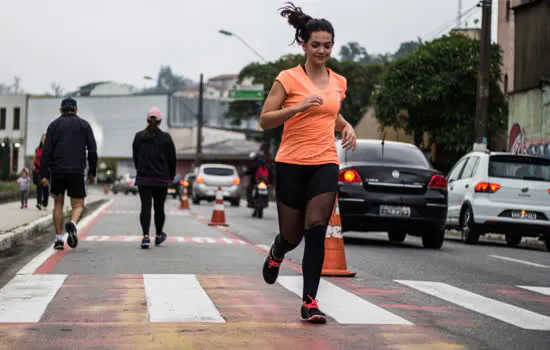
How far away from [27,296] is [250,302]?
171 centimetres

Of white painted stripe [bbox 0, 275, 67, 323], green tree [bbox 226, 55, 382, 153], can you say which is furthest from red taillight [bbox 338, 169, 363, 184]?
green tree [bbox 226, 55, 382, 153]

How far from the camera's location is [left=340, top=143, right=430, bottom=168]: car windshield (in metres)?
13.6

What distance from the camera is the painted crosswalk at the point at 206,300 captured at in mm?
6078

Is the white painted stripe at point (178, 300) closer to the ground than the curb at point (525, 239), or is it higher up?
higher up

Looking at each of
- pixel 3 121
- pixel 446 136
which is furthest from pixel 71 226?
pixel 3 121

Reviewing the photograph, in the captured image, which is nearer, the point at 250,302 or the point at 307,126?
the point at 307,126

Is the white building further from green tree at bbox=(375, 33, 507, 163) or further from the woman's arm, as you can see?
the woman's arm

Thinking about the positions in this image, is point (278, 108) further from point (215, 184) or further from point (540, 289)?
point (215, 184)

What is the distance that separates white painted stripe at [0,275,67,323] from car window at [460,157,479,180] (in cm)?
962

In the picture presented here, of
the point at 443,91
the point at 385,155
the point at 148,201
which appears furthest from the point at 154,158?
the point at 443,91

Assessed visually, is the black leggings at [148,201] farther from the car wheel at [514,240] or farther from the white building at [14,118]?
the white building at [14,118]

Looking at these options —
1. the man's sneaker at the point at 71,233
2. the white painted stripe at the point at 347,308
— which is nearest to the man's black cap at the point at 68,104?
the man's sneaker at the point at 71,233

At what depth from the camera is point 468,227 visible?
1594 centimetres

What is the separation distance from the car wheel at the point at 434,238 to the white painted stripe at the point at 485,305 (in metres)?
5.04
